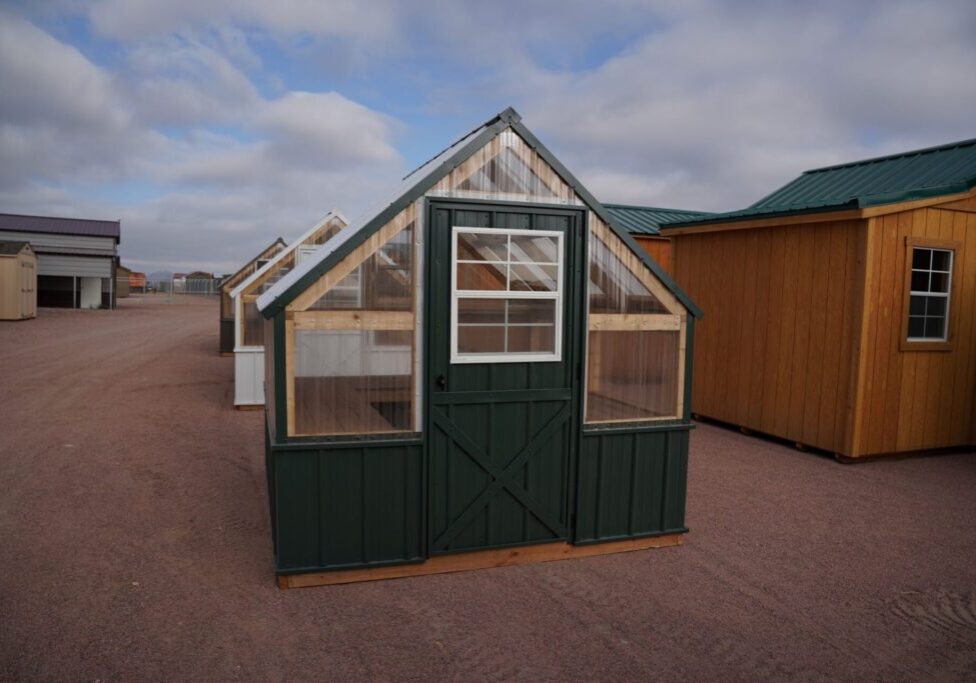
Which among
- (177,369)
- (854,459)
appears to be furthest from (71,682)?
(177,369)

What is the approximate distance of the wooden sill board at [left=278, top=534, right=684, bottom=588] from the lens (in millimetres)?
5594

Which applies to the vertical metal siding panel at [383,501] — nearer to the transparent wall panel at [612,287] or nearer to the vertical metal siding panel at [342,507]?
the vertical metal siding panel at [342,507]

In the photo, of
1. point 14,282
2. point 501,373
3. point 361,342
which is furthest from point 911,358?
point 14,282

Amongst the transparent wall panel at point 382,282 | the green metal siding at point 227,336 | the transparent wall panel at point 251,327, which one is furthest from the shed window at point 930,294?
the green metal siding at point 227,336

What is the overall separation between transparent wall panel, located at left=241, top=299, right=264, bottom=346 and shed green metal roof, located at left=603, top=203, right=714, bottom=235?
26.0 ft

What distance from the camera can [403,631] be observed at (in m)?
4.87

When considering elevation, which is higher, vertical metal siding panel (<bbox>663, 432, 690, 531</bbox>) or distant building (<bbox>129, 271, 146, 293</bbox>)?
distant building (<bbox>129, 271, 146, 293</bbox>)

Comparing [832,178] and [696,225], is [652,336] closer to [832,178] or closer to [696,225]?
[696,225]

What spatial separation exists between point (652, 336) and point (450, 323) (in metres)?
1.93

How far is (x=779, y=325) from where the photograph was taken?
10.7 metres

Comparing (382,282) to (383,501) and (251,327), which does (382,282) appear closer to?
(383,501)

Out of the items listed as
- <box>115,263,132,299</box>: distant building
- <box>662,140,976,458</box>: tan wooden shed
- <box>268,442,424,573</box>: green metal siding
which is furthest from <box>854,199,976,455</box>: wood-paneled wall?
<box>115,263,132,299</box>: distant building

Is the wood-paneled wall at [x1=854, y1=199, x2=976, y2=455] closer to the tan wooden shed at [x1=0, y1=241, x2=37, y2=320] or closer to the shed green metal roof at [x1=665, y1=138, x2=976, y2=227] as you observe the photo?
the shed green metal roof at [x1=665, y1=138, x2=976, y2=227]

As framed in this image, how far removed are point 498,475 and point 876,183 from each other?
936 centimetres
